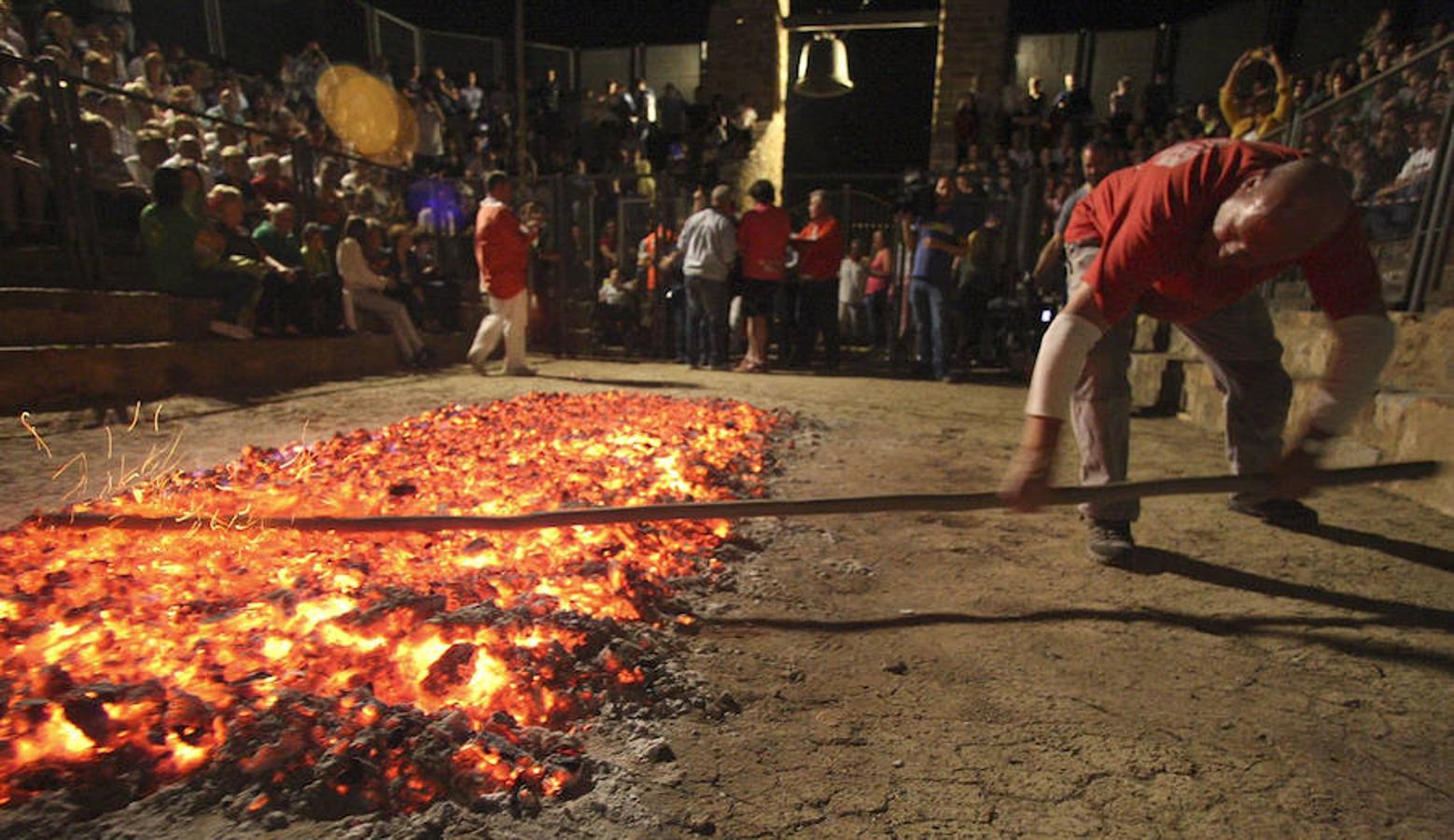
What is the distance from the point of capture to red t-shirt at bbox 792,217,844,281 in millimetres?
9008

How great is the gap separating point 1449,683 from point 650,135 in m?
15.3

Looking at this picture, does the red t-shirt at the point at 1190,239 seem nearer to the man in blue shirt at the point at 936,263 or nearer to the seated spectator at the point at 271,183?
the man in blue shirt at the point at 936,263

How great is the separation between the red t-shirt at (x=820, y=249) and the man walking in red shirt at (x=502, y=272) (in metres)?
3.45

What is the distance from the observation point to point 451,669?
1.94 metres

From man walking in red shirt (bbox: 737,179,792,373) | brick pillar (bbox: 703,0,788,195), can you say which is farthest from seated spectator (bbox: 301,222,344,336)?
brick pillar (bbox: 703,0,788,195)

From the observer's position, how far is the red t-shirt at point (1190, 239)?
2.33 m

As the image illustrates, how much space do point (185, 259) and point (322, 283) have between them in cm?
145

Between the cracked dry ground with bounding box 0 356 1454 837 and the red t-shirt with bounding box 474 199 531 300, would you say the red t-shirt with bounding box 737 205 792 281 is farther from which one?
the cracked dry ground with bounding box 0 356 1454 837

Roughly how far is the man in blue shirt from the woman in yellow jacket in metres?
2.73

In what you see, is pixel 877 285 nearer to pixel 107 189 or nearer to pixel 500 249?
pixel 500 249

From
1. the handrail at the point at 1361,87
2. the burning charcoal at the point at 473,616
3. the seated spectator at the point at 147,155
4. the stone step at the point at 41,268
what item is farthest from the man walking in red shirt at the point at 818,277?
the burning charcoal at the point at 473,616

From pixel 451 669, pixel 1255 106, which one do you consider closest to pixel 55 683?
pixel 451 669

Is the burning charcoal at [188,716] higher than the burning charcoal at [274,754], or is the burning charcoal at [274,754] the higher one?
the burning charcoal at [188,716]

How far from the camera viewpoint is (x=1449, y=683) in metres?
2.10
